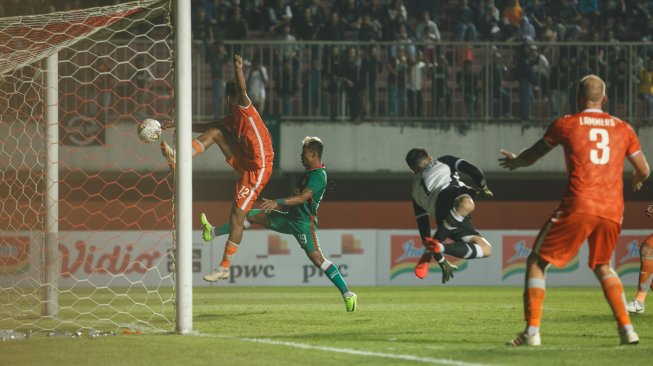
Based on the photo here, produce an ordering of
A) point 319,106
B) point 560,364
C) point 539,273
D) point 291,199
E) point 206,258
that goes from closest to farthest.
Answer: point 560,364, point 539,273, point 291,199, point 206,258, point 319,106

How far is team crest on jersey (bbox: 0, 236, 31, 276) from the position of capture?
16781 mm

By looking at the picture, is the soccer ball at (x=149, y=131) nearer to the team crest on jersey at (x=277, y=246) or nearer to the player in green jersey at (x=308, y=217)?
the player in green jersey at (x=308, y=217)

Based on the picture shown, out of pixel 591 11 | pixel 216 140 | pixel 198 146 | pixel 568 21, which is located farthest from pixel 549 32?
pixel 198 146

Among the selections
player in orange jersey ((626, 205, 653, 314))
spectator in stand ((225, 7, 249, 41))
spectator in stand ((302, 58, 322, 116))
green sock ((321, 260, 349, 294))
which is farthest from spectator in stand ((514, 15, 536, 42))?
green sock ((321, 260, 349, 294))

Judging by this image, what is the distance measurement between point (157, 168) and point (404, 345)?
13087 millimetres

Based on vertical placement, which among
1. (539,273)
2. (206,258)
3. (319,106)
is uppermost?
(319,106)

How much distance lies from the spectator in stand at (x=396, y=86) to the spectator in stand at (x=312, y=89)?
145 cm

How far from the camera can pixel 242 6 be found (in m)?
23.6

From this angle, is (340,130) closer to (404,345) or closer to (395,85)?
(395,85)

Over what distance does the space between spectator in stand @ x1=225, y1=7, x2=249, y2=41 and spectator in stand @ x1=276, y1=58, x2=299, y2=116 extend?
50.4 inches

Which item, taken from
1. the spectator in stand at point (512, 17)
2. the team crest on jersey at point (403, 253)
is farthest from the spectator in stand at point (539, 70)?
the team crest on jersey at point (403, 253)

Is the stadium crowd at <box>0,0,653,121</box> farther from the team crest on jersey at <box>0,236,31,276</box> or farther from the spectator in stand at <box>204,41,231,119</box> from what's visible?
the team crest on jersey at <box>0,236,31,276</box>

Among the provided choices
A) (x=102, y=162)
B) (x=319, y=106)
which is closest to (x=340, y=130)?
(x=319, y=106)

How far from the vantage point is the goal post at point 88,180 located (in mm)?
10250
